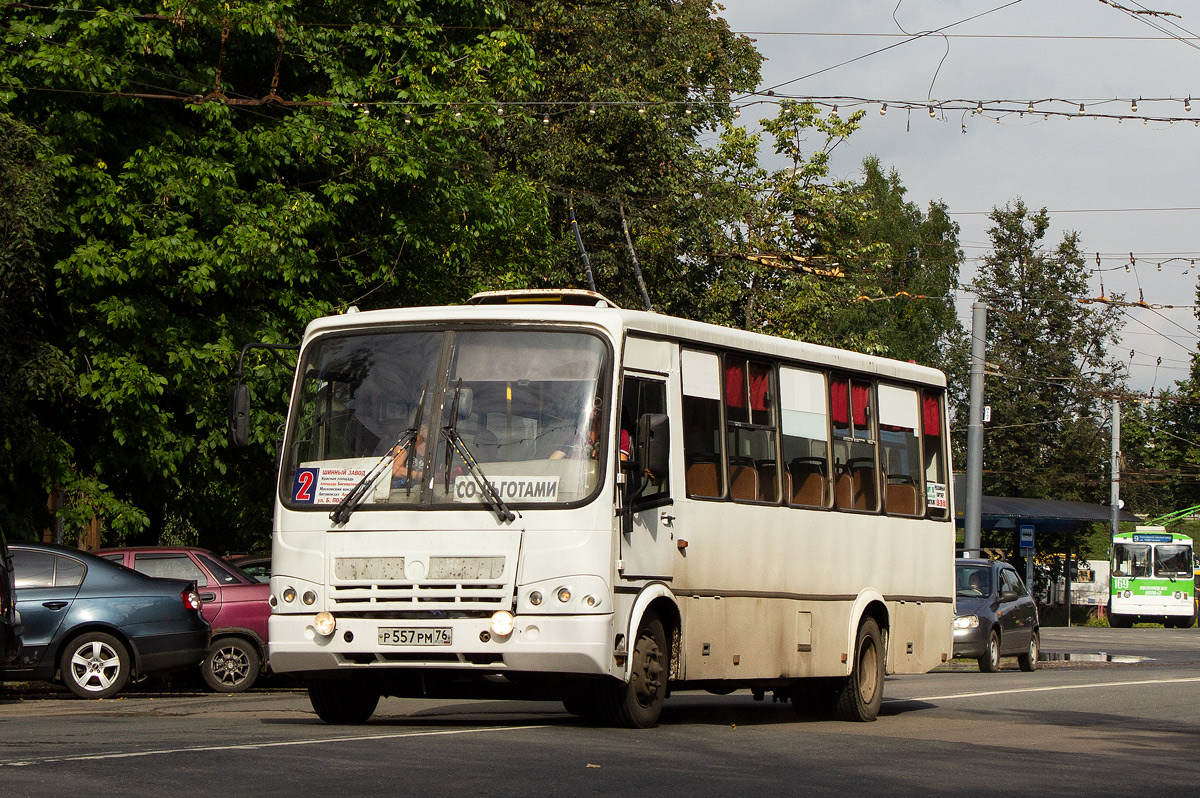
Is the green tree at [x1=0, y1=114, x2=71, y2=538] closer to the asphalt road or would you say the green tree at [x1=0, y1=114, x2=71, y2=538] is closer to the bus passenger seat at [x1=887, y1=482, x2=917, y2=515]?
the asphalt road

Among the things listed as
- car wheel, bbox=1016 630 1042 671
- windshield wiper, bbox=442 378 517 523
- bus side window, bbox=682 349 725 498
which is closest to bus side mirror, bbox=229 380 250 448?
windshield wiper, bbox=442 378 517 523

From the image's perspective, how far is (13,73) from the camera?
65.7 feet

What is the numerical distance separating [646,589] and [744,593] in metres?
1.63

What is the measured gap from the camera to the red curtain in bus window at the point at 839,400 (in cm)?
1448

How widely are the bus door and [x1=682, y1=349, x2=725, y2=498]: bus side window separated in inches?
14.6

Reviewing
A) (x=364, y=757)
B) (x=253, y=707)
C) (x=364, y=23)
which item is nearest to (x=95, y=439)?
(x=364, y=23)

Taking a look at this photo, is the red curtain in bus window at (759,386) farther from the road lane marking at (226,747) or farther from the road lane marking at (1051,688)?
A: the road lane marking at (1051,688)

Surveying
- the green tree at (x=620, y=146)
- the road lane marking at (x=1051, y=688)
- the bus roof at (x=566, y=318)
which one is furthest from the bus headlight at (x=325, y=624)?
the green tree at (x=620, y=146)

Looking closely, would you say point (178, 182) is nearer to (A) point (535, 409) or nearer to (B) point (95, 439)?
(B) point (95, 439)

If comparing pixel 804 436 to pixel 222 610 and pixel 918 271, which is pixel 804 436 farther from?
pixel 918 271

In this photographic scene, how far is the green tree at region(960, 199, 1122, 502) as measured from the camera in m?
71.7

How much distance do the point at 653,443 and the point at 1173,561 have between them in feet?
159

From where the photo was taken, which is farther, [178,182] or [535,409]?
[178,182]

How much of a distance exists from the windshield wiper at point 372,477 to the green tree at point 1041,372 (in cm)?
6077
